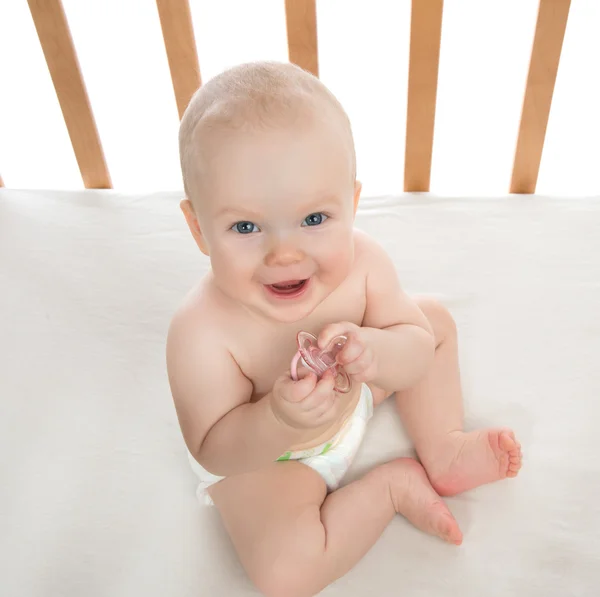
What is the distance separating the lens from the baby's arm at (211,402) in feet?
2.40

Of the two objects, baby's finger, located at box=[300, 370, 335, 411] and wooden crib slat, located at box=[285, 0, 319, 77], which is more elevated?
wooden crib slat, located at box=[285, 0, 319, 77]

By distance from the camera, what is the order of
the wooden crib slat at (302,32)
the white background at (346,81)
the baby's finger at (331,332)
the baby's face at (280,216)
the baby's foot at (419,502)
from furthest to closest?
the white background at (346,81) → the wooden crib slat at (302,32) → the baby's foot at (419,502) → the baby's finger at (331,332) → the baby's face at (280,216)

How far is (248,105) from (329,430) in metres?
0.41

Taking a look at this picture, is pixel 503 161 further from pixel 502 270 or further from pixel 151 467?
pixel 151 467

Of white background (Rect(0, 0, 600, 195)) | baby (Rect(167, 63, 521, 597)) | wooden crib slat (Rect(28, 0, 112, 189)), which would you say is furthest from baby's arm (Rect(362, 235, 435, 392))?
white background (Rect(0, 0, 600, 195))

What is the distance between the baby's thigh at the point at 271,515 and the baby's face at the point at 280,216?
0.77 ft

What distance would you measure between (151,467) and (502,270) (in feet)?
2.01

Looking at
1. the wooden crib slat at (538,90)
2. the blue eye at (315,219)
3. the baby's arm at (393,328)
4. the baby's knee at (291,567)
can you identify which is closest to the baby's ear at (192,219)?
the blue eye at (315,219)

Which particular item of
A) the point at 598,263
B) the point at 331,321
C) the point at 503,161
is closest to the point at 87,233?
the point at 331,321

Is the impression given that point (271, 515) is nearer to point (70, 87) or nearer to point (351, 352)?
point (351, 352)

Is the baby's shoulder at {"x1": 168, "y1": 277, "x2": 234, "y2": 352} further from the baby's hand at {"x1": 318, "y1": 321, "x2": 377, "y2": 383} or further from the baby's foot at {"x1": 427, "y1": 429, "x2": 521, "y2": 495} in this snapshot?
the baby's foot at {"x1": 427, "y1": 429, "x2": 521, "y2": 495}

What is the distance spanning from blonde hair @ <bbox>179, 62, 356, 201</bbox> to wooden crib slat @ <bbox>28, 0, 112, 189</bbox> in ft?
2.00

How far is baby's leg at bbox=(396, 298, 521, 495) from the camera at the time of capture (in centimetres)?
82

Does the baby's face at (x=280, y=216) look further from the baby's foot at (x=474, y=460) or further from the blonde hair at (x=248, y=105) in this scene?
the baby's foot at (x=474, y=460)
